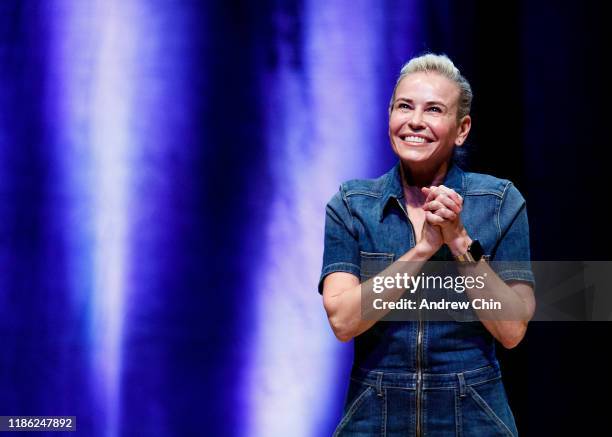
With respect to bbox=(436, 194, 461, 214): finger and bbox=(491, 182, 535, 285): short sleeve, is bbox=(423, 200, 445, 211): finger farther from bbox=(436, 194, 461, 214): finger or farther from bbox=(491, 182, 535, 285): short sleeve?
bbox=(491, 182, 535, 285): short sleeve

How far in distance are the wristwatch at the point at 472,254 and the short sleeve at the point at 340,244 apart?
191mm

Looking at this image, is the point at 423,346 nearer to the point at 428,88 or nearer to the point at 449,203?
the point at 449,203

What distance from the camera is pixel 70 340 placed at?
91.8 inches

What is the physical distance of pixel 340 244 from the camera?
1428 millimetres

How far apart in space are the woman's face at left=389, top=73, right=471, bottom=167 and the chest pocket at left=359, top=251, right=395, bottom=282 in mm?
188

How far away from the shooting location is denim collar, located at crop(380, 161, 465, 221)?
1445 millimetres

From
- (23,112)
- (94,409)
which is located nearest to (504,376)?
(94,409)

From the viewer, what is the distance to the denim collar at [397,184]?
1445mm

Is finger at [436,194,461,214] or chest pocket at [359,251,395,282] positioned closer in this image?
finger at [436,194,461,214]

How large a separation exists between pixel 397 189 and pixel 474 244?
19 centimetres

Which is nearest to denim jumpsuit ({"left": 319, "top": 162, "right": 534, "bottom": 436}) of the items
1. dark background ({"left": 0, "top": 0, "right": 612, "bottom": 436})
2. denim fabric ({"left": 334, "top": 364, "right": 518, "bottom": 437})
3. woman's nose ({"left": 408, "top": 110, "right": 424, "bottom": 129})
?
denim fabric ({"left": 334, "top": 364, "right": 518, "bottom": 437})

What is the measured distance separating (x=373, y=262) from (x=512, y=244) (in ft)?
0.83

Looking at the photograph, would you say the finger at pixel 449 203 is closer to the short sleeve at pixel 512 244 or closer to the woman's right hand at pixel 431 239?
the woman's right hand at pixel 431 239

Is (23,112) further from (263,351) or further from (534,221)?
(534,221)
